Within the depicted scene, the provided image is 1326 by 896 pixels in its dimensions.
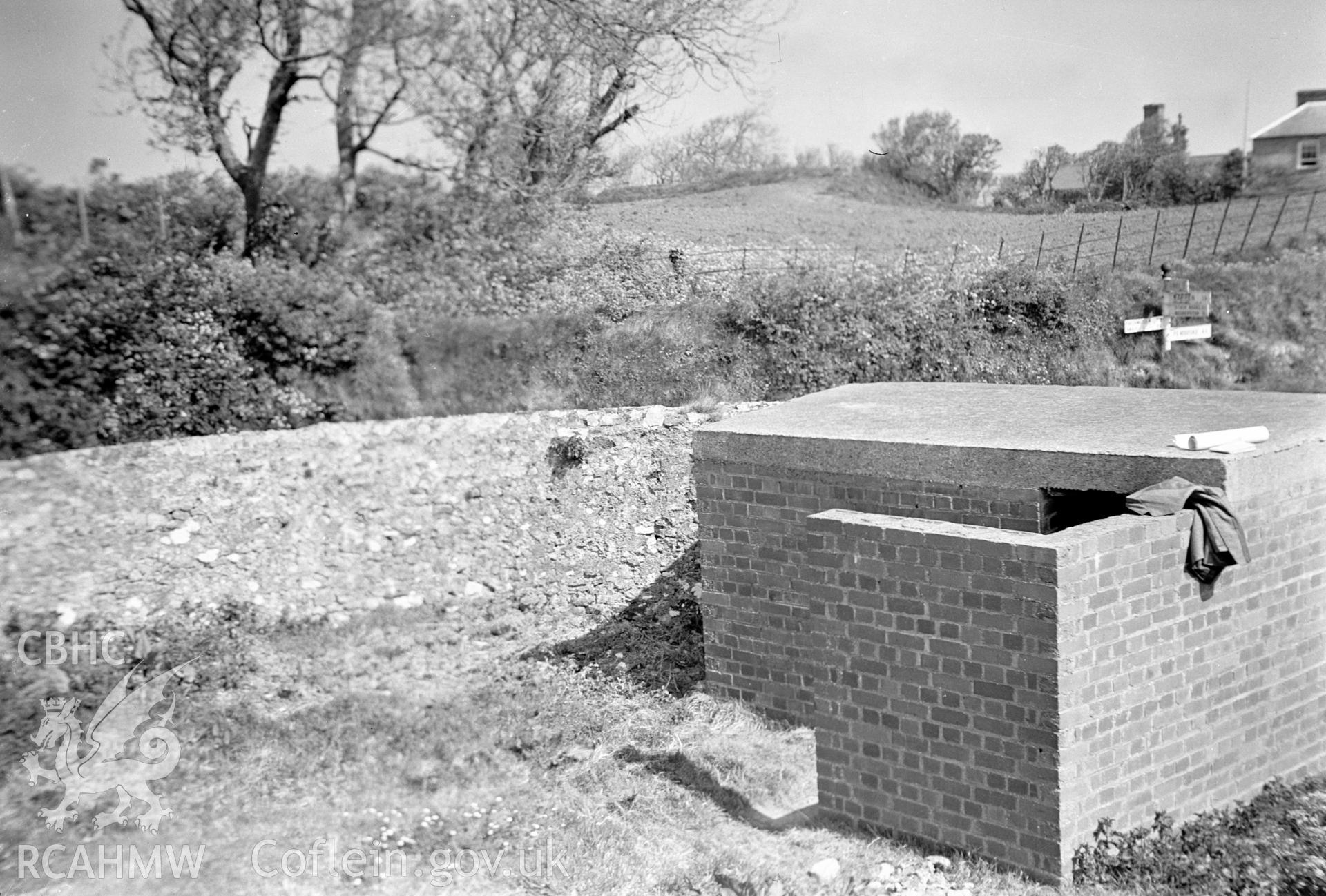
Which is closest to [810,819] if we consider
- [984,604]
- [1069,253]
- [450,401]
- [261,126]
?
[984,604]

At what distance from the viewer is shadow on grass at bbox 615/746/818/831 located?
5.64 meters

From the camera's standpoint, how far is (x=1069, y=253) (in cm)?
1516

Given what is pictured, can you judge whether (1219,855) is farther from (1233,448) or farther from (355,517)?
(355,517)

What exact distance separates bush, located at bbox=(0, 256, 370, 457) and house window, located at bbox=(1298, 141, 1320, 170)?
43.3 ft

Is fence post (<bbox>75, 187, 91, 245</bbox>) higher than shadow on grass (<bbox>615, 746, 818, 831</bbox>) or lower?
higher

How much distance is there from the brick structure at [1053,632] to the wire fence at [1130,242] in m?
8.54

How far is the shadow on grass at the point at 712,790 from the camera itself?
18.5ft

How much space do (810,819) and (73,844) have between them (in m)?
3.93

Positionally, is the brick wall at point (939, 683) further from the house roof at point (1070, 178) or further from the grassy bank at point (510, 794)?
the house roof at point (1070, 178)

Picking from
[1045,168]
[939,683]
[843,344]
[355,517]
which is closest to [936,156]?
[1045,168]

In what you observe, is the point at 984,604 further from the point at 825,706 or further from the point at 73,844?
the point at 73,844

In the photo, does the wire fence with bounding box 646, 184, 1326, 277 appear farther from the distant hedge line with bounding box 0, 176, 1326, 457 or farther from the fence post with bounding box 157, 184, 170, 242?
the fence post with bounding box 157, 184, 170, 242

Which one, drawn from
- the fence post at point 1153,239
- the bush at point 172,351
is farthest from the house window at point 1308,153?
the bush at point 172,351

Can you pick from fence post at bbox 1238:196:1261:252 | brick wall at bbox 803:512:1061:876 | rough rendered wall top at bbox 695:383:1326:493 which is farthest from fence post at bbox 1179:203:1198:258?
brick wall at bbox 803:512:1061:876
